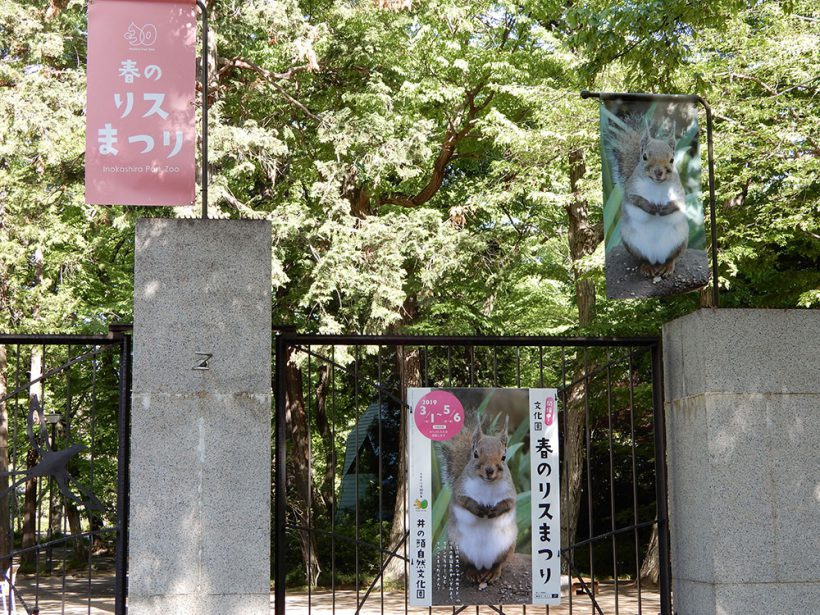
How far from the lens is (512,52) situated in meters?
20.0

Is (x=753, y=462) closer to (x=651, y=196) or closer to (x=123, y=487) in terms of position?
(x=651, y=196)

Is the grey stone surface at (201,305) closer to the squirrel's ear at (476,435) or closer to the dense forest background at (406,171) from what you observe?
the squirrel's ear at (476,435)

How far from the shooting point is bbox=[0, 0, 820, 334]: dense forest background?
49.6ft

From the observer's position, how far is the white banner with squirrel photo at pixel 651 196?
720cm

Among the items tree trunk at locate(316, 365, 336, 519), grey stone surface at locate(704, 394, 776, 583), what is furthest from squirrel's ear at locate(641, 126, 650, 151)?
tree trunk at locate(316, 365, 336, 519)

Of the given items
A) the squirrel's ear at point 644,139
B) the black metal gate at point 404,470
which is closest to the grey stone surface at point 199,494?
the squirrel's ear at point 644,139

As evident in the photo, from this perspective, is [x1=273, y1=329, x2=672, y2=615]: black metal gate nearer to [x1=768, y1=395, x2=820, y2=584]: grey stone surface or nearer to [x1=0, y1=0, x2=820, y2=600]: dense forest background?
[x1=0, y1=0, x2=820, y2=600]: dense forest background

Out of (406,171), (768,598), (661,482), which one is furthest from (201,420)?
(406,171)

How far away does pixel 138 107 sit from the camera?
22.1 feet

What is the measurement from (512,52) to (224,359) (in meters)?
14.7

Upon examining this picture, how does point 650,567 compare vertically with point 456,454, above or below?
below

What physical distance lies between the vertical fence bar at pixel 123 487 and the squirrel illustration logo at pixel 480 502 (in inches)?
86.4

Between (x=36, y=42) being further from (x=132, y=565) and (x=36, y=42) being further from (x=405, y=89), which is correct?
(x=132, y=565)

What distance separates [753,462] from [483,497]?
72.9 inches
